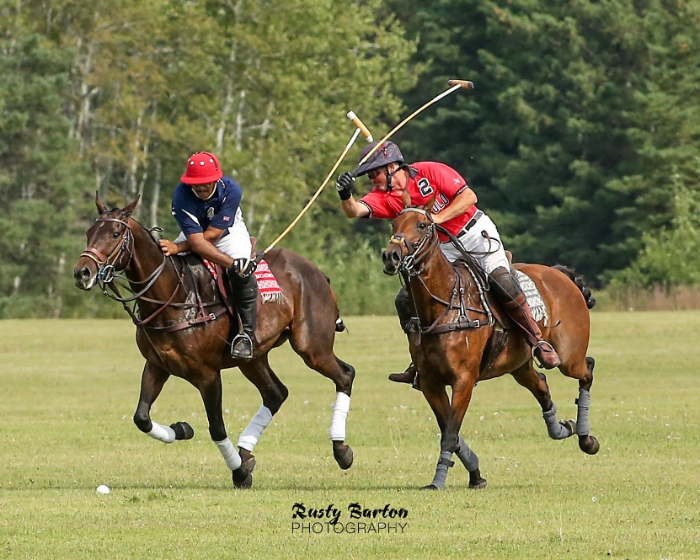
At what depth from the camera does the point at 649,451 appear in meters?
14.6

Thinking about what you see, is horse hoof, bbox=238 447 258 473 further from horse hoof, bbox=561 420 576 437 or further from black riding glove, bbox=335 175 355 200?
horse hoof, bbox=561 420 576 437

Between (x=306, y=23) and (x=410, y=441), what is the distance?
41638 millimetres

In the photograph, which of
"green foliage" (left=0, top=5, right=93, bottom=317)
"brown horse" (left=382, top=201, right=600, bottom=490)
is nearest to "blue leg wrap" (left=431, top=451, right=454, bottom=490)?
"brown horse" (left=382, top=201, right=600, bottom=490)

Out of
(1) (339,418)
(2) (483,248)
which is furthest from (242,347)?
(2) (483,248)

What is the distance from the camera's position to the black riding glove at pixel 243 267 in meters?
11.8

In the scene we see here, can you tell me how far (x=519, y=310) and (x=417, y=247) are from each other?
1404 millimetres

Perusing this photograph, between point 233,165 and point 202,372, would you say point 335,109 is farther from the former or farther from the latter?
point 202,372

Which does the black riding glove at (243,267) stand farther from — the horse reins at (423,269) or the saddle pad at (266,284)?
the horse reins at (423,269)

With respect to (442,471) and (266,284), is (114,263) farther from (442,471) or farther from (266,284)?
(442,471)

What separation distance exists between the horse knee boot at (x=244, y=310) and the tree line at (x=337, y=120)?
3375 cm

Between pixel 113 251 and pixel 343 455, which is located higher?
pixel 113 251

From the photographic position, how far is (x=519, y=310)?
12.0 meters

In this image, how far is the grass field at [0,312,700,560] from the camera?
8922 mm

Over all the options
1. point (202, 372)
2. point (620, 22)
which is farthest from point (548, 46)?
point (202, 372)
